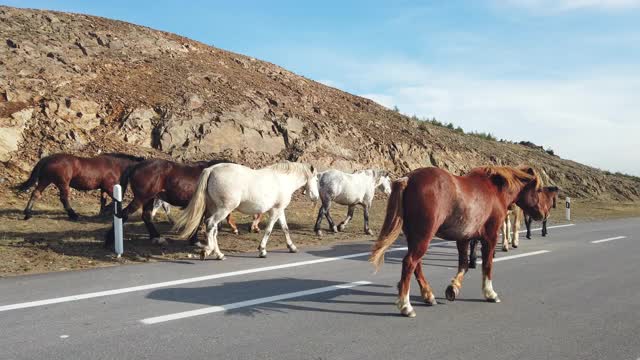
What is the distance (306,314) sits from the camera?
20.1 ft

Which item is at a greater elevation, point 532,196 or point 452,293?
point 532,196

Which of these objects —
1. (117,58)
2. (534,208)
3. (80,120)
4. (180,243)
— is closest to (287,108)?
(117,58)

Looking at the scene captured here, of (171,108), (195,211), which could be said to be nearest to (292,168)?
(195,211)

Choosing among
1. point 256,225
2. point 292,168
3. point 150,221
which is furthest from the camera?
point 256,225

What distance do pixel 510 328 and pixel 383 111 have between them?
30.2 metres

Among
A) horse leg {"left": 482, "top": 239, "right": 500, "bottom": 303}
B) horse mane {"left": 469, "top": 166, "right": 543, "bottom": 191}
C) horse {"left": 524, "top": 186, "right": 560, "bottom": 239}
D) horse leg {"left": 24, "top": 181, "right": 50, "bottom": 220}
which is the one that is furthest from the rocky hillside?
horse leg {"left": 482, "top": 239, "right": 500, "bottom": 303}

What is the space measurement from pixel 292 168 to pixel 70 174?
277 inches

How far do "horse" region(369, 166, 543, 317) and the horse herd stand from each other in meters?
0.01

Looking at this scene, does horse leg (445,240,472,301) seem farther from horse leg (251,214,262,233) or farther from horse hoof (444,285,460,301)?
horse leg (251,214,262,233)

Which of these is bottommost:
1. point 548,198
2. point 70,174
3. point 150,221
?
point 150,221

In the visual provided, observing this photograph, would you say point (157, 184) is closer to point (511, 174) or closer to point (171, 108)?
point (511, 174)

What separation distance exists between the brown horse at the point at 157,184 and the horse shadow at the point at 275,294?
367cm

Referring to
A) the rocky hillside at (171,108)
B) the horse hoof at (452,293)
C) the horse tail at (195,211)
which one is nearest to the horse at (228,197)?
the horse tail at (195,211)

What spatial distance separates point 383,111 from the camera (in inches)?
1385
